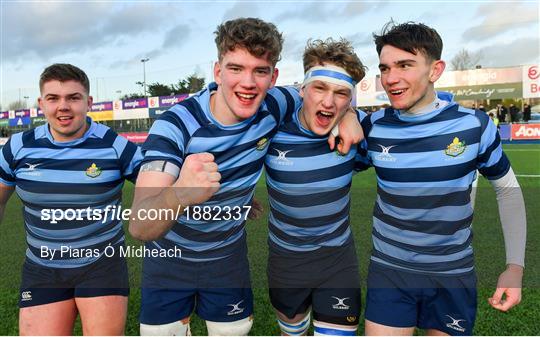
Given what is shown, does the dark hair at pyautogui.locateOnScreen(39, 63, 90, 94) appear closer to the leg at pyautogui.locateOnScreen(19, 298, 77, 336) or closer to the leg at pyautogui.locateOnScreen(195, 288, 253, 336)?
the leg at pyautogui.locateOnScreen(19, 298, 77, 336)

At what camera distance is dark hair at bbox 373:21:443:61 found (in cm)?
272

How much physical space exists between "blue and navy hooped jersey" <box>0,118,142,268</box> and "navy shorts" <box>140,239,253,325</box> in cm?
46

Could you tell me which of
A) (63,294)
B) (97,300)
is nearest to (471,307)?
(97,300)

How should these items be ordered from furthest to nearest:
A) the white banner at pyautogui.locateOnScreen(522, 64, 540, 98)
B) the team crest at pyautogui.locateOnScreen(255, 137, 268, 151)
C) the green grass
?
the white banner at pyautogui.locateOnScreen(522, 64, 540, 98) → the green grass → the team crest at pyautogui.locateOnScreen(255, 137, 268, 151)

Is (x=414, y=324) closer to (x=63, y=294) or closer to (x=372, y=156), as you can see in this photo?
(x=372, y=156)

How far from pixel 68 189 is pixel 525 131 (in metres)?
24.2

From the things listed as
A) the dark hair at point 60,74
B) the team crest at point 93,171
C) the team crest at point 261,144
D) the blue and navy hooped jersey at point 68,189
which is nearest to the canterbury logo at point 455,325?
the team crest at point 261,144

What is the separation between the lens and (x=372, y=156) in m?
2.83

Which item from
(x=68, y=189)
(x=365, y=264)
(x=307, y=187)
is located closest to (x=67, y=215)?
(x=68, y=189)

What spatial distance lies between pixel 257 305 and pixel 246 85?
8.56ft

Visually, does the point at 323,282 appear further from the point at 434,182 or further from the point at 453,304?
the point at 434,182

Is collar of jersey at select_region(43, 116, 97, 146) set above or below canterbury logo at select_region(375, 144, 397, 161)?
above

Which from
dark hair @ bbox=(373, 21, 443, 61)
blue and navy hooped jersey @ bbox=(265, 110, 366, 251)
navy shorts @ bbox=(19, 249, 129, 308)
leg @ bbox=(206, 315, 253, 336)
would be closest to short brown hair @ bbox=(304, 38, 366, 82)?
dark hair @ bbox=(373, 21, 443, 61)

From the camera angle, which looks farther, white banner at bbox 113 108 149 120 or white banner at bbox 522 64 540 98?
white banner at bbox 113 108 149 120
